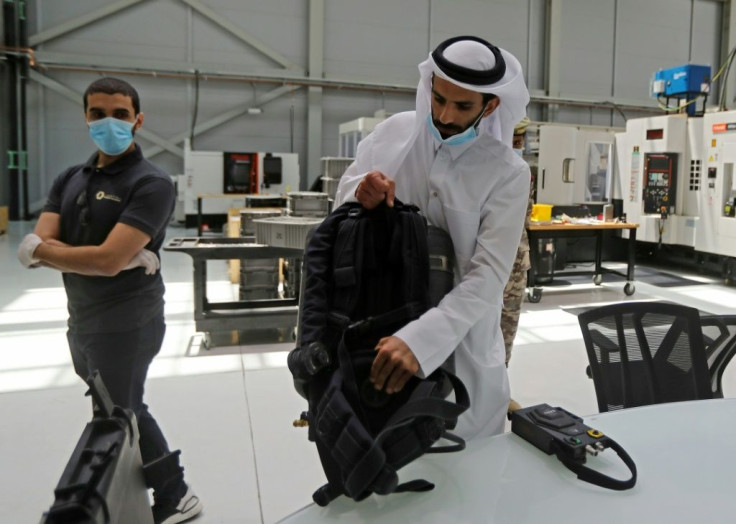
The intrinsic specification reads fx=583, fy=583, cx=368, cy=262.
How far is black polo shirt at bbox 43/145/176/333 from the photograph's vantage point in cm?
170

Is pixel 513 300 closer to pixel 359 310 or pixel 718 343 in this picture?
pixel 718 343

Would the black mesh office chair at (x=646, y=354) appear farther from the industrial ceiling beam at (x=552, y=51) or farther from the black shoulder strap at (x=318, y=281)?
the industrial ceiling beam at (x=552, y=51)

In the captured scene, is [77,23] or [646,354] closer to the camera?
[646,354]

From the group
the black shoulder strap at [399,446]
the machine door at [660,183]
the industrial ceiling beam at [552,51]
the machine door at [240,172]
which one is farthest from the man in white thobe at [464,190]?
the industrial ceiling beam at [552,51]

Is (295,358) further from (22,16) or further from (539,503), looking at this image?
(22,16)

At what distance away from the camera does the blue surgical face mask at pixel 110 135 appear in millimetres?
1715

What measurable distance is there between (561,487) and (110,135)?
1.51 m

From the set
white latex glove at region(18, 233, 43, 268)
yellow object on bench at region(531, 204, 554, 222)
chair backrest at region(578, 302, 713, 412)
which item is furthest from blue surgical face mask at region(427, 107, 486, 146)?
yellow object on bench at region(531, 204, 554, 222)

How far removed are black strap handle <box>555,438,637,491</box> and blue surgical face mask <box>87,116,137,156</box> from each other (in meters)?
1.45

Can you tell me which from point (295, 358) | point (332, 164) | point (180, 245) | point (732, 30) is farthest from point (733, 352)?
point (732, 30)

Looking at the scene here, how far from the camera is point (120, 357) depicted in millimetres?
1726

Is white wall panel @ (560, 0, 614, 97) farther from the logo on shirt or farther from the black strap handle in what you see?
the black strap handle

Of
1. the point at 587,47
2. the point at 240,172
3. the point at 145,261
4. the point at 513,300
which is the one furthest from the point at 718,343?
the point at 587,47

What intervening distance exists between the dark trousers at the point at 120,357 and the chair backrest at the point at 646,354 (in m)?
1.36
